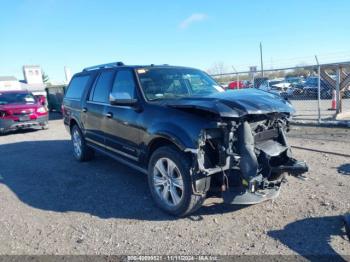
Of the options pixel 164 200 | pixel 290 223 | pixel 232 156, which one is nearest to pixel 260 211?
pixel 290 223

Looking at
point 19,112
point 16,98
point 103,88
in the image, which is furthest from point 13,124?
point 103,88

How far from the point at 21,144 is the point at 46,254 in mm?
7485

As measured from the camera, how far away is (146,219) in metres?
4.04

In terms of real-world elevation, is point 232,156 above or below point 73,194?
above

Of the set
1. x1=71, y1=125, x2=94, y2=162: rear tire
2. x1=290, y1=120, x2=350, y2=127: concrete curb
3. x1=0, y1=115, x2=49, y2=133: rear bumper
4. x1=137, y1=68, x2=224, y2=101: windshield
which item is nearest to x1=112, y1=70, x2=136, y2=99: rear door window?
x1=137, y1=68, x2=224, y2=101: windshield

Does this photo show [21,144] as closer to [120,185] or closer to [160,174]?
[120,185]

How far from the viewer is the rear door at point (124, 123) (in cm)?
462

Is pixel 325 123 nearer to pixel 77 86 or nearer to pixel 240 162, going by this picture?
Result: pixel 240 162

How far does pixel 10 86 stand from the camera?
157 ft

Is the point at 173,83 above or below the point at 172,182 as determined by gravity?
above

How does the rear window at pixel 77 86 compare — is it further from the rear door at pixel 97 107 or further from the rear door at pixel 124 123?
the rear door at pixel 124 123

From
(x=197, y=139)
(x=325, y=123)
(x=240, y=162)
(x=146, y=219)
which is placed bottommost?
(x=146, y=219)

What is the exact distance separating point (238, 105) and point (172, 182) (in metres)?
1.28

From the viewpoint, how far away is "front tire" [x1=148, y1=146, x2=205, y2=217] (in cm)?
372
